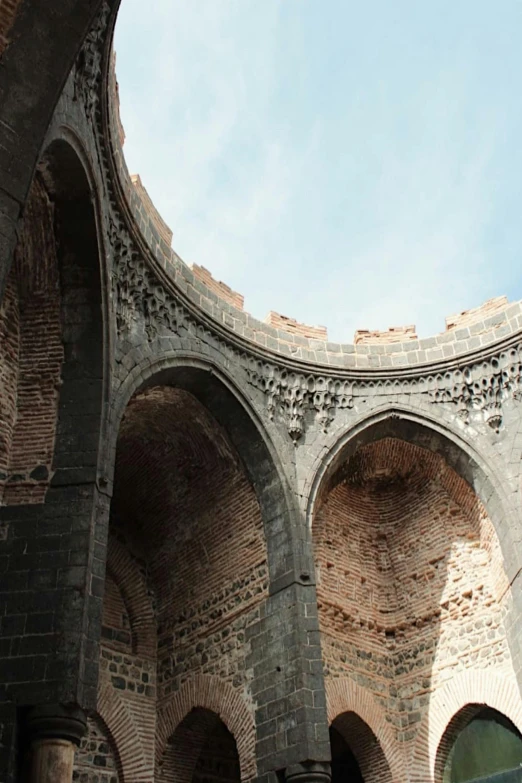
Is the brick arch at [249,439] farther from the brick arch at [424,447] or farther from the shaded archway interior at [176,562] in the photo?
the brick arch at [424,447]

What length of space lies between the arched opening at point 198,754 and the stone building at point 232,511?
0.03 meters

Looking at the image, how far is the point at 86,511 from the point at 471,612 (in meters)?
5.03

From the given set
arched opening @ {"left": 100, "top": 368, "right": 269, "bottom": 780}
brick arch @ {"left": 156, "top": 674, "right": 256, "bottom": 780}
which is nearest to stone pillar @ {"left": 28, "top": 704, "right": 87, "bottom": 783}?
brick arch @ {"left": 156, "top": 674, "right": 256, "bottom": 780}

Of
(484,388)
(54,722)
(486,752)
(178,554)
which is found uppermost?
(484,388)

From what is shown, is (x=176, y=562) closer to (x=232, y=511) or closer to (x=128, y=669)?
(x=232, y=511)

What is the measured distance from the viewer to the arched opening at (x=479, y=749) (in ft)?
29.6

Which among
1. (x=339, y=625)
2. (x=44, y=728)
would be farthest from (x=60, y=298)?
(x=339, y=625)

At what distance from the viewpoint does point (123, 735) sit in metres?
9.14

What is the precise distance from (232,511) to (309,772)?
300cm

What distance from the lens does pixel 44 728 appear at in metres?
5.57

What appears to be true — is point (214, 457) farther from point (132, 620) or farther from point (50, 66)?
point (50, 66)

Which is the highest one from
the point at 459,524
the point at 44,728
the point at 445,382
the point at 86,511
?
the point at 445,382

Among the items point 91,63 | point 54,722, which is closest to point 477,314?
point 91,63

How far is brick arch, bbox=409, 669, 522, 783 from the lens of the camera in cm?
895
